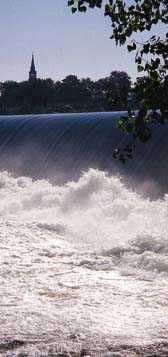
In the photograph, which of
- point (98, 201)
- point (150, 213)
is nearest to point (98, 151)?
point (98, 201)

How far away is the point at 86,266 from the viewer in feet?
26.7

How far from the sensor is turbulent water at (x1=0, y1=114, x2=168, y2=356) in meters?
5.36

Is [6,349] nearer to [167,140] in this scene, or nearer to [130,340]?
[130,340]

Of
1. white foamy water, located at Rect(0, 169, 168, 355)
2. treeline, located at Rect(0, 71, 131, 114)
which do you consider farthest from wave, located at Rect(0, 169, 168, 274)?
treeline, located at Rect(0, 71, 131, 114)

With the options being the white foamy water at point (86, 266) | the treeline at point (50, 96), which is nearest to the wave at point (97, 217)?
the white foamy water at point (86, 266)

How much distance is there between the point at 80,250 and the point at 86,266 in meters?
1.32

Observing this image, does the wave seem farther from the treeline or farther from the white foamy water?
the treeline

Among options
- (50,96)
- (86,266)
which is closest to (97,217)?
(86,266)

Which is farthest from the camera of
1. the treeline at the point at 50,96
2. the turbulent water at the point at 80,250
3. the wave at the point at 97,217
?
the treeline at the point at 50,96

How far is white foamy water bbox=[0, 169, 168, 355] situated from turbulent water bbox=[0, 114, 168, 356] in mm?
12

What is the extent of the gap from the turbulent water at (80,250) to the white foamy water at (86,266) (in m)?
0.01

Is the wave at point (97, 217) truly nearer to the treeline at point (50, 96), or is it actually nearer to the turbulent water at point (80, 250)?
the turbulent water at point (80, 250)

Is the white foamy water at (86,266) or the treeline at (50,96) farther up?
the treeline at (50,96)

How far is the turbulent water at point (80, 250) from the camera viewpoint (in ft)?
17.6
